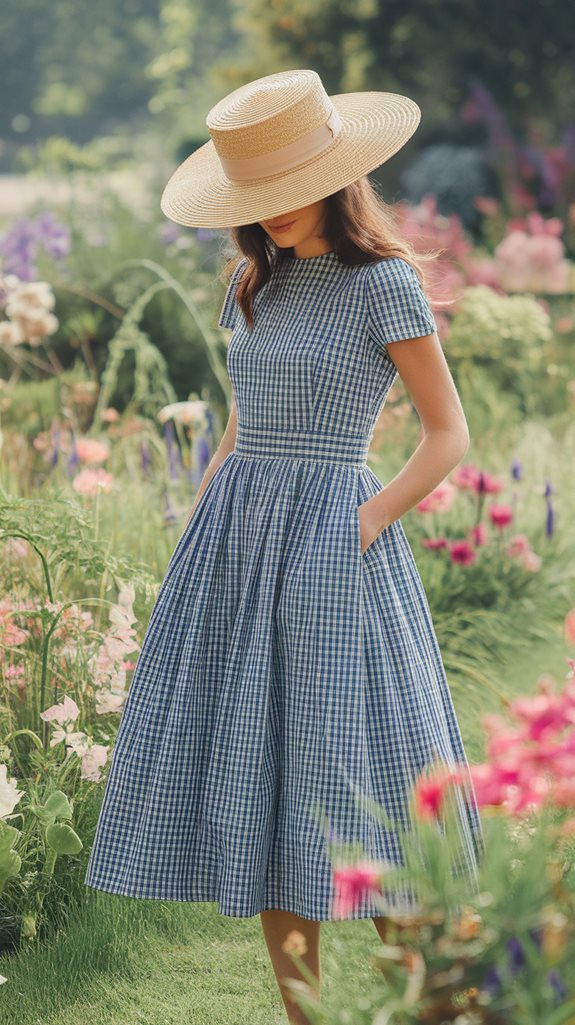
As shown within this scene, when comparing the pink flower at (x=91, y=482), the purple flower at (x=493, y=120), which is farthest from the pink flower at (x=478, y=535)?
the purple flower at (x=493, y=120)

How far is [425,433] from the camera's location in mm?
2195

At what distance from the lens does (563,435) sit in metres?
6.37

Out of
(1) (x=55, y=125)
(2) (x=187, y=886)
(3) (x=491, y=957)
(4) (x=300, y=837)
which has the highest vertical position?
(1) (x=55, y=125)

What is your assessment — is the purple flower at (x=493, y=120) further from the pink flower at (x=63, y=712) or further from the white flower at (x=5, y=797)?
the white flower at (x=5, y=797)

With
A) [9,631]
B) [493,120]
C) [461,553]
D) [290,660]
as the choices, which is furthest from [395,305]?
[493,120]

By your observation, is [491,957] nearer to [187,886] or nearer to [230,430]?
[187,886]

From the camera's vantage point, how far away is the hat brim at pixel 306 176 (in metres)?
2.15

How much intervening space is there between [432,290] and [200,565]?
28.4 inches

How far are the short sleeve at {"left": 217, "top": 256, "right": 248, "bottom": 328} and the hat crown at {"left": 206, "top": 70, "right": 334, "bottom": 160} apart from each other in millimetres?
268

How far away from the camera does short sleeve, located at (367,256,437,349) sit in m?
2.12

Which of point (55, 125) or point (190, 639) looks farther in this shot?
point (55, 125)

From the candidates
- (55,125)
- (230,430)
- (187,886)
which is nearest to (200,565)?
(230,430)

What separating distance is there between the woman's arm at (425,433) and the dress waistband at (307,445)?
0.33ft

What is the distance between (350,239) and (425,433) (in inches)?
14.6
